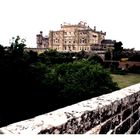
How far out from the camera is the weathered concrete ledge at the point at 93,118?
239 cm

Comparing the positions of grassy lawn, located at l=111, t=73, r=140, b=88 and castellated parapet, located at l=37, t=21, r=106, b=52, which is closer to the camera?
grassy lawn, located at l=111, t=73, r=140, b=88

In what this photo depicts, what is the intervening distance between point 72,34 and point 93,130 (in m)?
115

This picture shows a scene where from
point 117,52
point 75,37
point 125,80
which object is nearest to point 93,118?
point 125,80

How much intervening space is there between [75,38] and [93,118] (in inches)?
4527

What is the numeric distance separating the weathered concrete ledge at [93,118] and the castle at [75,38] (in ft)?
359

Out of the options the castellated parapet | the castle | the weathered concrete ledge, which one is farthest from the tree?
the weathered concrete ledge

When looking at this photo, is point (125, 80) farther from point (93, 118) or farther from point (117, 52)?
point (93, 118)

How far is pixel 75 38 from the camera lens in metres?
118

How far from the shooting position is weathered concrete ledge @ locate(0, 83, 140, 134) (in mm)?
2389

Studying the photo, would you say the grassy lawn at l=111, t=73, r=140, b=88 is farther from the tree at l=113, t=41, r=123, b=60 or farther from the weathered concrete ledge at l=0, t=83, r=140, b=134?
the weathered concrete ledge at l=0, t=83, r=140, b=134

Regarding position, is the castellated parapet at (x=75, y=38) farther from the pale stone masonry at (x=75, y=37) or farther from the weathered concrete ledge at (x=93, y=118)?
the weathered concrete ledge at (x=93, y=118)

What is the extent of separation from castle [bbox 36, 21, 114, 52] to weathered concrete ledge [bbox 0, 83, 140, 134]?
109287mm

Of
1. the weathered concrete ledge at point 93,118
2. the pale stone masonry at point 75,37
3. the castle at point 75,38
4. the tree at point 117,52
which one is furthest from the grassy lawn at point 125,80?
the pale stone masonry at point 75,37

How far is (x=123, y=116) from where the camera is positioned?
13.2 feet
